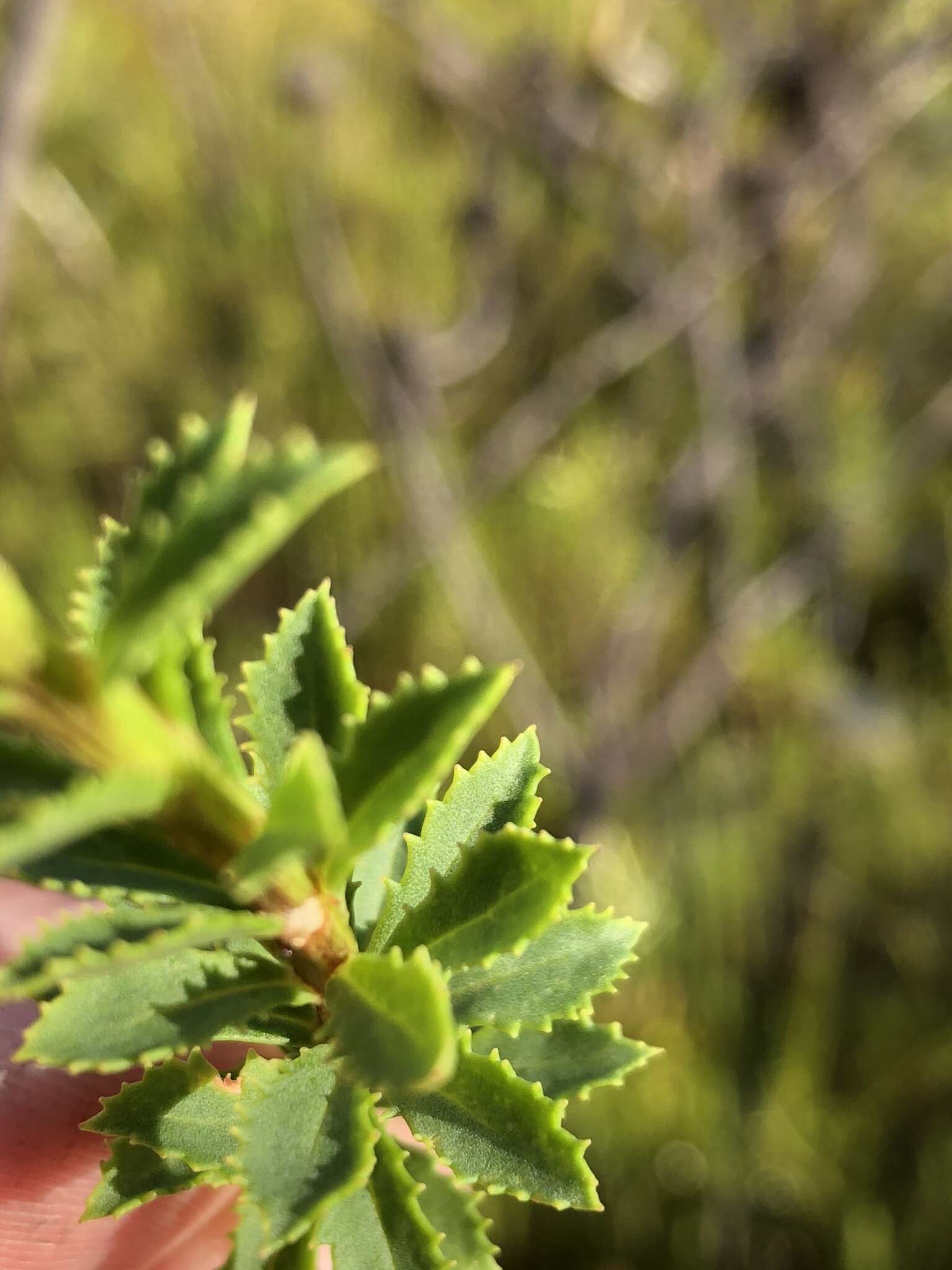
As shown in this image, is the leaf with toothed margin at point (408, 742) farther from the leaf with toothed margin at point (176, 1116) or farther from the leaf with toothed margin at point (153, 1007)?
the leaf with toothed margin at point (176, 1116)

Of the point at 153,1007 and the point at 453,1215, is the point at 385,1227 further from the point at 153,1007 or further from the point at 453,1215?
the point at 153,1007

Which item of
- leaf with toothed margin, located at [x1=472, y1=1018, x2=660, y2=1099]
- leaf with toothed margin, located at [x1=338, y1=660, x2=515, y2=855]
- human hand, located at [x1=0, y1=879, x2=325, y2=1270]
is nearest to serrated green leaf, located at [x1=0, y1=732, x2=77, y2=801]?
leaf with toothed margin, located at [x1=338, y1=660, x2=515, y2=855]

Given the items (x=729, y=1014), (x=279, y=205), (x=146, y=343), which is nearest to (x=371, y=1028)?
(x=729, y=1014)

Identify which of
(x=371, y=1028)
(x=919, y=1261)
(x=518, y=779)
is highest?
(x=518, y=779)

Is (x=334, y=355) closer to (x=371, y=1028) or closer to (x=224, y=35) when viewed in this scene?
(x=224, y=35)

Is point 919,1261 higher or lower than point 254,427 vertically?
lower

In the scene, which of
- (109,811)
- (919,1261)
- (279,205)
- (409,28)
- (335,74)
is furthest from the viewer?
(279,205)
